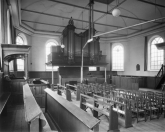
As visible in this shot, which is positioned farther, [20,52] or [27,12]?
[27,12]

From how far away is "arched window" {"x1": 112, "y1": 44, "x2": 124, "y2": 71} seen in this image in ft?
58.1

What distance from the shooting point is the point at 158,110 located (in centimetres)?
519

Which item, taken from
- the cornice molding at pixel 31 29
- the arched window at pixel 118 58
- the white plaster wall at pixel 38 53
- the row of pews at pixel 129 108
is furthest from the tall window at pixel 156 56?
the white plaster wall at pixel 38 53

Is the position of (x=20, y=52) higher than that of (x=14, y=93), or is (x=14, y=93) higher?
(x=20, y=52)

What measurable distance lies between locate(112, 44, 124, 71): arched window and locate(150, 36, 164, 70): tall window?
397 cm

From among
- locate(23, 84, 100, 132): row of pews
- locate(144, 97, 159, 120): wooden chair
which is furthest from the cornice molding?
locate(144, 97, 159, 120): wooden chair

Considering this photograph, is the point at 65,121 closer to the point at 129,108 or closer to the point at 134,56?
the point at 129,108

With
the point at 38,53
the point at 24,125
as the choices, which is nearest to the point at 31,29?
the point at 38,53

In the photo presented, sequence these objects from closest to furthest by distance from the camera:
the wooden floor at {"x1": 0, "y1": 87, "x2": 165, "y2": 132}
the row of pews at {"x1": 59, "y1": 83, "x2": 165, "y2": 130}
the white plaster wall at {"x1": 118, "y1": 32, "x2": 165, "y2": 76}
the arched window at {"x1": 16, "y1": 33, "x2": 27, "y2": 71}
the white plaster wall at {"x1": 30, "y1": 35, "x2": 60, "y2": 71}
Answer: the wooden floor at {"x1": 0, "y1": 87, "x2": 165, "y2": 132}
the row of pews at {"x1": 59, "y1": 83, "x2": 165, "y2": 130}
the arched window at {"x1": 16, "y1": 33, "x2": 27, "y2": 71}
the white plaster wall at {"x1": 118, "y1": 32, "x2": 165, "y2": 76}
the white plaster wall at {"x1": 30, "y1": 35, "x2": 60, "y2": 71}

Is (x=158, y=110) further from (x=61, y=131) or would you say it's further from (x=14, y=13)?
(x=14, y=13)

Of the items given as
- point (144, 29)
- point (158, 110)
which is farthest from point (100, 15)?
point (158, 110)

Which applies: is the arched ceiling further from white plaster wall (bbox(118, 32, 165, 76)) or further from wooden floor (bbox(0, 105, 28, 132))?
wooden floor (bbox(0, 105, 28, 132))

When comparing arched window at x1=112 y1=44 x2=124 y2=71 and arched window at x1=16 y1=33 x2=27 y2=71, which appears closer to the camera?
arched window at x1=16 y1=33 x2=27 y2=71

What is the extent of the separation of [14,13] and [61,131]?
8.99 m
